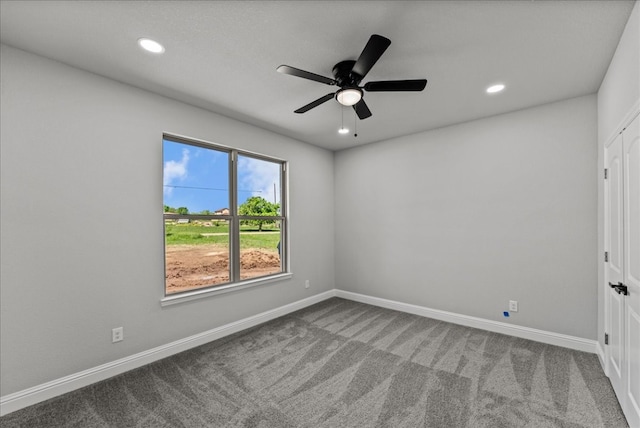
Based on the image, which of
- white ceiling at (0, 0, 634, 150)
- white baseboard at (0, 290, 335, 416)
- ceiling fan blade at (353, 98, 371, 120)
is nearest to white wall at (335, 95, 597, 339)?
white ceiling at (0, 0, 634, 150)

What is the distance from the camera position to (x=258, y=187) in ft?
12.9

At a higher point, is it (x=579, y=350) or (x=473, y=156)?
(x=473, y=156)

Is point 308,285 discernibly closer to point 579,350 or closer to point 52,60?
point 579,350

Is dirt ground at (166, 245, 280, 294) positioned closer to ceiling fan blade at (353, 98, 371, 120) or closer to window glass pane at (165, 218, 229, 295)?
window glass pane at (165, 218, 229, 295)

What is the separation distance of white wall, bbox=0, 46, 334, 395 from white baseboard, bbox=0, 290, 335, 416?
55 millimetres

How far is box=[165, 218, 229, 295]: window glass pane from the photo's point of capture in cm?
303

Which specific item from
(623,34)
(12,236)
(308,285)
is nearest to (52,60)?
(12,236)

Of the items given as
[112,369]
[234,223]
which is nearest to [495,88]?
[234,223]

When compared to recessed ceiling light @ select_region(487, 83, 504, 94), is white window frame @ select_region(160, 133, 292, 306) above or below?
below

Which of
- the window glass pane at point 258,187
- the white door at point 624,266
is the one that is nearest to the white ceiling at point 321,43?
the white door at point 624,266

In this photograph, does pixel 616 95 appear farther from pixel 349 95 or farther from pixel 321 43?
pixel 321 43

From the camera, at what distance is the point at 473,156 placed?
3541 millimetres

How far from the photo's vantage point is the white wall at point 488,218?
289 cm

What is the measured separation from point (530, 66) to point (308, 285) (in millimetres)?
3794
